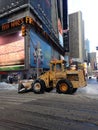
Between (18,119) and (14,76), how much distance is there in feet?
122

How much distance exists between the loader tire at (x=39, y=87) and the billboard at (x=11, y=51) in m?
25.9

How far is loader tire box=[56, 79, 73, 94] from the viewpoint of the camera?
18.1 metres

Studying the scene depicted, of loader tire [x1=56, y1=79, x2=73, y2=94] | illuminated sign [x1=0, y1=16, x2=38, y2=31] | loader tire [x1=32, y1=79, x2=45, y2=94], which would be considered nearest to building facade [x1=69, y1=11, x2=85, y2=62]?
illuminated sign [x1=0, y1=16, x2=38, y2=31]

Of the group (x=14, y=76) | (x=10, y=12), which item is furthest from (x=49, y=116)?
(x=10, y=12)

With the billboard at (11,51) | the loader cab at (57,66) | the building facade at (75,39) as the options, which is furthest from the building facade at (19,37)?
the building facade at (75,39)

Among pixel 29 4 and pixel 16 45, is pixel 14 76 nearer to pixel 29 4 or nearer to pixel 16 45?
pixel 16 45

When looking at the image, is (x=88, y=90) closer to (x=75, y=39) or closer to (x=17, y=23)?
(x=17, y=23)

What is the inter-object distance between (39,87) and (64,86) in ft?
7.33

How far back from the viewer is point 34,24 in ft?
158

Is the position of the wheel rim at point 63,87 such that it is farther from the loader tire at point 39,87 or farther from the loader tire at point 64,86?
the loader tire at point 39,87

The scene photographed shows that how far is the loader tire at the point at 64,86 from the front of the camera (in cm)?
1811

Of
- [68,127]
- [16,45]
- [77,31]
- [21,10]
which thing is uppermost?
[77,31]

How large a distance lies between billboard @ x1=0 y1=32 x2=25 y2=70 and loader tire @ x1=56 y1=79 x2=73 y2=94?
2729cm

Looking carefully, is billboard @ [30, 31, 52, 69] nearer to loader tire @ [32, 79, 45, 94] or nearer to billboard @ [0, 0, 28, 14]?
billboard @ [0, 0, 28, 14]
